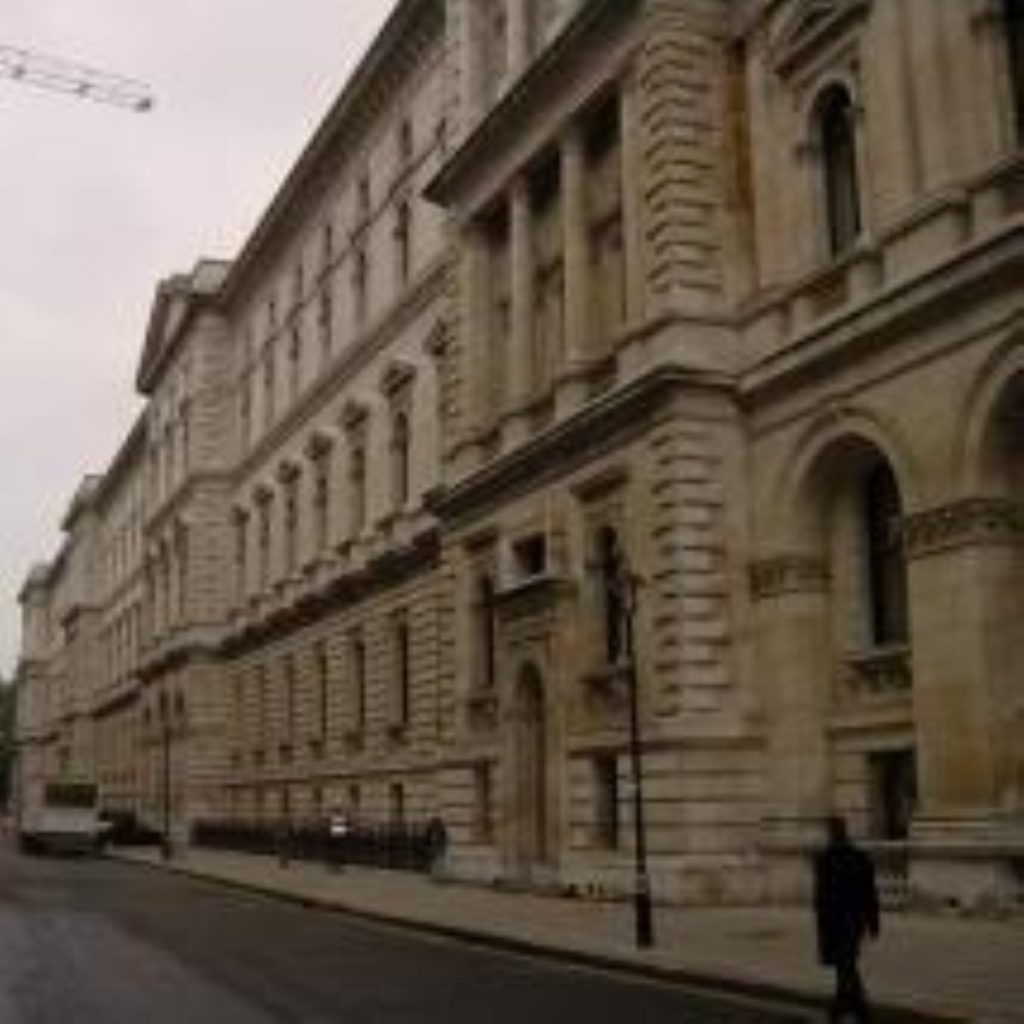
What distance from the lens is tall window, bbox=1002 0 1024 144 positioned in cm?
2611

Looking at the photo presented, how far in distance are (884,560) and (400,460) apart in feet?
77.7

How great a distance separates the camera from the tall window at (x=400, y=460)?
50.9 meters

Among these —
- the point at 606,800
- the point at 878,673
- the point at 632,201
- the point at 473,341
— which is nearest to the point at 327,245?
the point at 473,341

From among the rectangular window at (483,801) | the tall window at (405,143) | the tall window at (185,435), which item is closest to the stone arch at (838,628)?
the rectangular window at (483,801)

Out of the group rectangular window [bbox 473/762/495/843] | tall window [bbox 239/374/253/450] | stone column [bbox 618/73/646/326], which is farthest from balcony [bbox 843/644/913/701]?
tall window [bbox 239/374/253/450]

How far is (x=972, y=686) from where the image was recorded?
25469mm

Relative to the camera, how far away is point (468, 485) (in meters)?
39.4

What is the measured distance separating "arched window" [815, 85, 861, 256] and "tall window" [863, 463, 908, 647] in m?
3.61

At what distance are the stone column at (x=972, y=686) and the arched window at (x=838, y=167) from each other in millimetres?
5752

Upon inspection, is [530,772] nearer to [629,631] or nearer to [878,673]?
[878,673]

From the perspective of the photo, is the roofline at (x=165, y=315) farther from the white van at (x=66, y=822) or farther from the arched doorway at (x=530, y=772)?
the arched doorway at (x=530, y=772)

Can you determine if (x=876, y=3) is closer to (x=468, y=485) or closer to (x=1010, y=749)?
(x=1010, y=749)

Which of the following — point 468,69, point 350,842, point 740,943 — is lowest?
point 740,943

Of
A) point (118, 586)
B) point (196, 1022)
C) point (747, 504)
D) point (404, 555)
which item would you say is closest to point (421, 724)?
point (404, 555)
